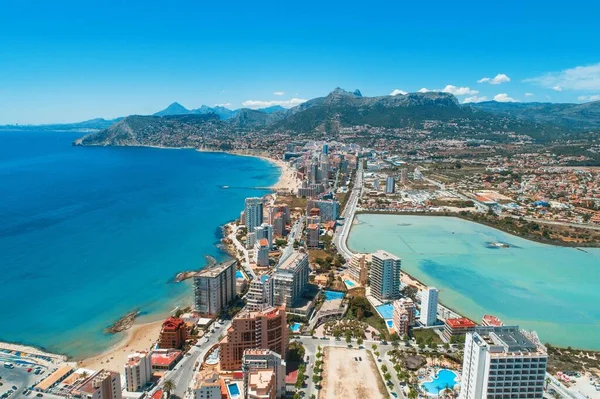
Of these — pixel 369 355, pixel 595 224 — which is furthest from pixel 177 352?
pixel 595 224

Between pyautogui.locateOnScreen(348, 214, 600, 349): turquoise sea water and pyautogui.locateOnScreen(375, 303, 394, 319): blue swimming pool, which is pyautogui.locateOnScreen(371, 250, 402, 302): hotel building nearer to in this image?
pyautogui.locateOnScreen(375, 303, 394, 319): blue swimming pool

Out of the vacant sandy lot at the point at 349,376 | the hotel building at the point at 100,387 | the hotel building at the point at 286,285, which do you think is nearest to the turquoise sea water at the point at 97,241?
the hotel building at the point at 286,285

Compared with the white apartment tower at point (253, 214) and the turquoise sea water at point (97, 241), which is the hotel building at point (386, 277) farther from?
the white apartment tower at point (253, 214)

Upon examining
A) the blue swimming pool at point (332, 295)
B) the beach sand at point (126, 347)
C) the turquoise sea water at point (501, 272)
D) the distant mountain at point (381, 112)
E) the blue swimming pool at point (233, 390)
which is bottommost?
the beach sand at point (126, 347)

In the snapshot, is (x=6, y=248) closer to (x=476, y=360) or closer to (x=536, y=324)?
(x=476, y=360)

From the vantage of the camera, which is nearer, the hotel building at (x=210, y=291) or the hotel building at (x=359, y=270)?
the hotel building at (x=210, y=291)

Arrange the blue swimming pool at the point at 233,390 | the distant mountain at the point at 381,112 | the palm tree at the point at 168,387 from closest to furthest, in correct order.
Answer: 1. the blue swimming pool at the point at 233,390
2. the palm tree at the point at 168,387
3. the distant mountain at the point at 381,112

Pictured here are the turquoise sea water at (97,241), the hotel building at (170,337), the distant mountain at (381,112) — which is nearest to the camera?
the hotel building at (170,337)
